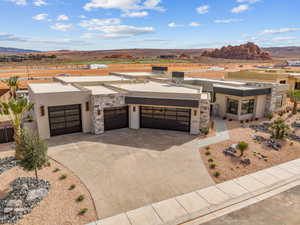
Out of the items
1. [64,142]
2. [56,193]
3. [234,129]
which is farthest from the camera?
[234,129]

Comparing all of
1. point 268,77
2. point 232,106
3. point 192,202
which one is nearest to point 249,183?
point 192,202

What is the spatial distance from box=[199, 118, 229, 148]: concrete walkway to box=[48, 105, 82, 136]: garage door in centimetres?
1202

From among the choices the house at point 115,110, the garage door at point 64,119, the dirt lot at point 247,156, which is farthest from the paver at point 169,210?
the garage door at point 64,119

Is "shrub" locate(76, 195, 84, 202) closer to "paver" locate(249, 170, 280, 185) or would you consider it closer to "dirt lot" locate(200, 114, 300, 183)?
"dirt lot" locate(200, 114, 300, 183)

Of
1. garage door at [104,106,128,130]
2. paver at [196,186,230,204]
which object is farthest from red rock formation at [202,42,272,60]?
paver at [196,186,230,204]

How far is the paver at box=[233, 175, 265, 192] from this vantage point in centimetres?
1249

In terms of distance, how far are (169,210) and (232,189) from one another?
Answer: 4247mm

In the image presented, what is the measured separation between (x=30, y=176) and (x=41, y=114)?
24.0ft

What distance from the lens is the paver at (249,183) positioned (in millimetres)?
12492

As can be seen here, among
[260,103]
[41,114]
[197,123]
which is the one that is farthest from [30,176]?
[260,103]

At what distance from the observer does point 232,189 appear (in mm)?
12352

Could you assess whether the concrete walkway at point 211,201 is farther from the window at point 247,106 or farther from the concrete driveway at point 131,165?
the window at point 247,106

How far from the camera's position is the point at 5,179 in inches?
504

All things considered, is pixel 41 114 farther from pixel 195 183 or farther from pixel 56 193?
pixel 195 183
